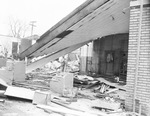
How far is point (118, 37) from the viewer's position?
15.5 meters

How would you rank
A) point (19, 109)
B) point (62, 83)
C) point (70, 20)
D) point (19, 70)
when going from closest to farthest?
point (19, 109) → point (70, 20) → point (62, 83) → point (19, 70)

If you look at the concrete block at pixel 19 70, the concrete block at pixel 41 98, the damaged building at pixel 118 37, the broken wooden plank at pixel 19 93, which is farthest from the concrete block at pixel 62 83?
the concrete block at pixel 19 70

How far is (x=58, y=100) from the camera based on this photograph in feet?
24.6

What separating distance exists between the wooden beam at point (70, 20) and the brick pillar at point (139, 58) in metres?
1.40

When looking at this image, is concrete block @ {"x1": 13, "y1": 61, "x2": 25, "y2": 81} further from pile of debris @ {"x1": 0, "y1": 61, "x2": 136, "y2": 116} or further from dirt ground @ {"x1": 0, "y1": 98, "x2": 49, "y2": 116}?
dirt ground @ {"x1": 0, "y1": 98, "x2": 49, "y2": 116}

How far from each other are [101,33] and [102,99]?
3670 millimetres

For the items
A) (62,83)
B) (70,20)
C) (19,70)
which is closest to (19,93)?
(62,83)

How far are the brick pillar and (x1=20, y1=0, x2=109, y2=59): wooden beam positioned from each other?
1.40 meters

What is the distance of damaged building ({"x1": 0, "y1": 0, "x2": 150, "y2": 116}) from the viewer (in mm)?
6457

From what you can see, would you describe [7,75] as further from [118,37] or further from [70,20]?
[118,37]

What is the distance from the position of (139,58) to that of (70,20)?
3417 millimetres

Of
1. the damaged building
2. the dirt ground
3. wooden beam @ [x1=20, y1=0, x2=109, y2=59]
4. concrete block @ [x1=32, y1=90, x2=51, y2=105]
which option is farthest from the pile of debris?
wooden beam @ [x1=20, y1=0, x2=109, y2=59]

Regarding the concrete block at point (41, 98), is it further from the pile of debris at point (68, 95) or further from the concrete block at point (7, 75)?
the concrete block at point (7, 75)

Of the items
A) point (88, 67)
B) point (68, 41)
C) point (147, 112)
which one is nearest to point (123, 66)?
point (88, 67)
